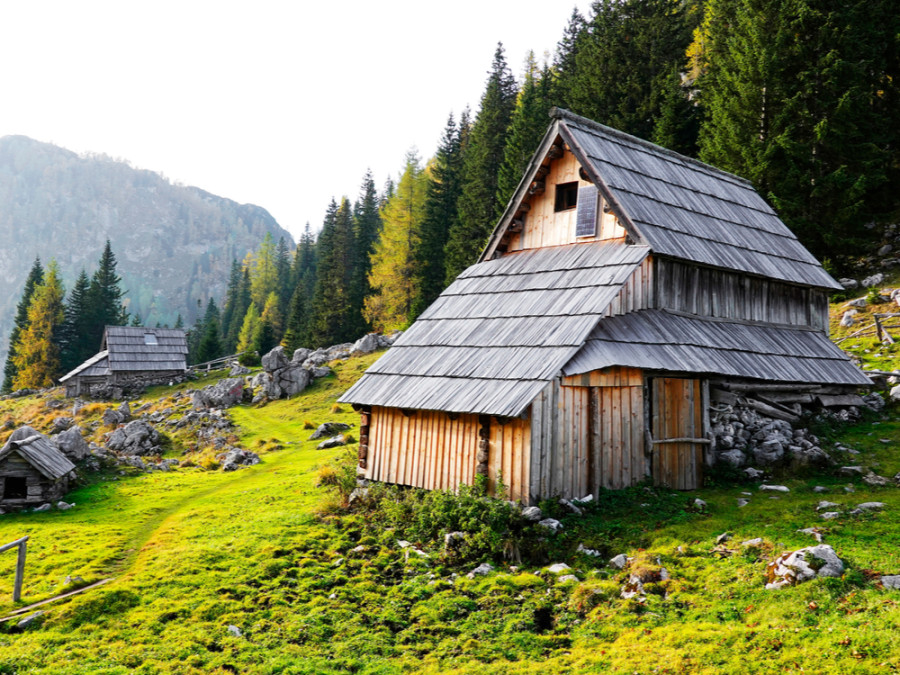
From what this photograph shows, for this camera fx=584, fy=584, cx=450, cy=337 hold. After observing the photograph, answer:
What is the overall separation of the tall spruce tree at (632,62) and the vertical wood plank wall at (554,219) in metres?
27.2

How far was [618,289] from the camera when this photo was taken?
588 inches

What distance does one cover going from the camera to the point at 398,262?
58.6 metres

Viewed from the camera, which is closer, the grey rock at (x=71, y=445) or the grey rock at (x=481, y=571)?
the grey rock at (x=481, y=571)

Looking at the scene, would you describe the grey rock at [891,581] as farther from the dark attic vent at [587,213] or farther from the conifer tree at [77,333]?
the conifer tree at [77,333]

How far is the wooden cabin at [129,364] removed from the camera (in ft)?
186

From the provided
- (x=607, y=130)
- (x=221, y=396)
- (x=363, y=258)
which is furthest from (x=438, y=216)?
(x=607, y=130)

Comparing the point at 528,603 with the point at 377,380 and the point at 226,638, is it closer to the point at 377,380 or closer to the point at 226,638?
the point at 226,638

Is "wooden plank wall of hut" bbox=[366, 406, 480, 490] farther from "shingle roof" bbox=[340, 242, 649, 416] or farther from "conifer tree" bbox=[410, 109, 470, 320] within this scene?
"conifer tree" bbox=[410, 109, 470, 320]

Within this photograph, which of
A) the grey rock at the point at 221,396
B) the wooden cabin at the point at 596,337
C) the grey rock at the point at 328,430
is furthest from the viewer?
the grey rock at the point at 221,396

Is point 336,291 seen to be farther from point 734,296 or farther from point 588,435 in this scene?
point 588,435

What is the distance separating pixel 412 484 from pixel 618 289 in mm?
7429

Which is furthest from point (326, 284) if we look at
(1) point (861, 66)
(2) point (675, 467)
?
(2) point (675, 467)

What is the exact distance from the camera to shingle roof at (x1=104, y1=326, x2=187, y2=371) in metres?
57.8

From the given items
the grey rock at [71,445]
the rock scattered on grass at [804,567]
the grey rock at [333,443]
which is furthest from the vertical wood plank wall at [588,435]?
the grey rock at [71,445]
